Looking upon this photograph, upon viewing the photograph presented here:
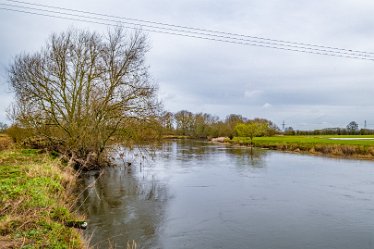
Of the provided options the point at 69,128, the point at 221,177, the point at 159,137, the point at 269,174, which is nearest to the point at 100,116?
the point at 69,128

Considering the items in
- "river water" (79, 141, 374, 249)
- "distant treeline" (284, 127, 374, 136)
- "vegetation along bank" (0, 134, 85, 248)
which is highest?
"distant treeline" (284, 127, 374, 136)

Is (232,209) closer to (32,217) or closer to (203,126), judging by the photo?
(32,217)

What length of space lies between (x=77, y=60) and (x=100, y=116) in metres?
4.25

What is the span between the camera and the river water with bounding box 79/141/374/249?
8281 mm

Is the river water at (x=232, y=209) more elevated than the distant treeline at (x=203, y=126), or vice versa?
the distant treeline at (x=203, y=126)

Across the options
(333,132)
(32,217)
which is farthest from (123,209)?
(333,132)

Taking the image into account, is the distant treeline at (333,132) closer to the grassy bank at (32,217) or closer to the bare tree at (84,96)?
the bare tree at (84,96)

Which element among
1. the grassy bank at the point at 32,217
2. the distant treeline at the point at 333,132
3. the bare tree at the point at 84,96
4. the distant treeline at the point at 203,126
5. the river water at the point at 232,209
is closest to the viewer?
the grassy bank at the point at 32,217

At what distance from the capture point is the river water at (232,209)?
8.28 metres

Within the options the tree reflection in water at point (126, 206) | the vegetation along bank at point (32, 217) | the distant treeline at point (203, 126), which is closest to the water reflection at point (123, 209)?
the tree reflection in water at point (126, 206)

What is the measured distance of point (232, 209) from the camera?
1127 cm

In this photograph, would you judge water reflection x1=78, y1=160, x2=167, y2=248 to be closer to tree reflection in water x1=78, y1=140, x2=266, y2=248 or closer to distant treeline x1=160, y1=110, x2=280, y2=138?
tree reflection in water x1=78, y1=140, x2=266, y2=248

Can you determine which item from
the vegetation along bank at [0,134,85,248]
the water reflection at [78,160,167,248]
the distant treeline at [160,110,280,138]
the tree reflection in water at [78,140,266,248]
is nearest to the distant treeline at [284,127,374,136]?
the distant treeline at [160,110,280,138]

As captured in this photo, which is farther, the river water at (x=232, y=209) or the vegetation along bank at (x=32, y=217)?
the river water at (x=232, y=209)
